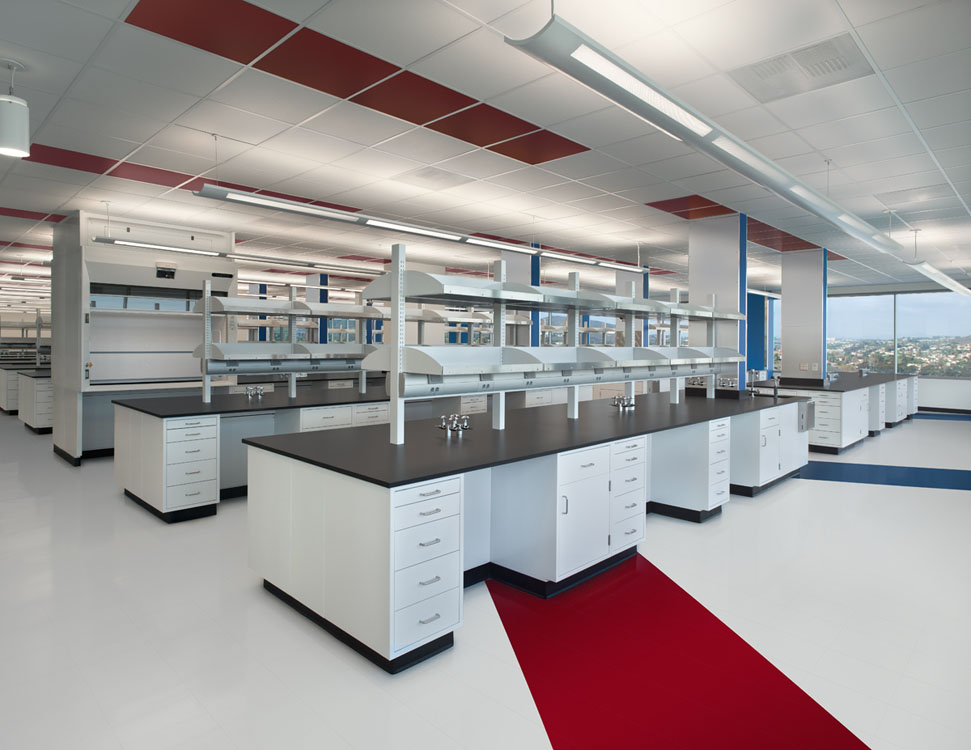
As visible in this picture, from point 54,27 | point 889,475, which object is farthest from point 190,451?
point 889,475

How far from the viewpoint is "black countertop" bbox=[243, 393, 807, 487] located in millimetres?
2584

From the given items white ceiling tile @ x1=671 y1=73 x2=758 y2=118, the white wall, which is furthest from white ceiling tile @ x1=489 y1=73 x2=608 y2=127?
the white wall

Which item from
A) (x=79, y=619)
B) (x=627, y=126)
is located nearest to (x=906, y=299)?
(x=627, y=126)

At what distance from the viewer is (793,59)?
11.1ft

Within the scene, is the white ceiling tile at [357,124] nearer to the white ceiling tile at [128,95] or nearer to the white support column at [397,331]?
the white ceiling tile at [128,95]

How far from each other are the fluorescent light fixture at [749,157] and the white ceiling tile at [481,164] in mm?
2410

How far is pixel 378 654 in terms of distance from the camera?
2.42 metres

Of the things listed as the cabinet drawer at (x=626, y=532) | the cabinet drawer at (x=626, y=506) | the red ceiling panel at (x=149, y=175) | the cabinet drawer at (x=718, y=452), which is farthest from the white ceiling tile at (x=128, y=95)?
the cabinet drawer at (x=718, y=452)

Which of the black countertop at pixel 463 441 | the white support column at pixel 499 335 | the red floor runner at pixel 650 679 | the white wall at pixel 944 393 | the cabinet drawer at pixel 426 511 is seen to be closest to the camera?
the red floor runner at pixel 650 679

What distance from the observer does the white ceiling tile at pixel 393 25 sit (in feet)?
9.58

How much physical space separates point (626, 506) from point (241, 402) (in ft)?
12.0

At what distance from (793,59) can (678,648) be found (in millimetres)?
3478

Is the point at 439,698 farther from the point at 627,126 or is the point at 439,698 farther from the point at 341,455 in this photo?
the point at 627,126

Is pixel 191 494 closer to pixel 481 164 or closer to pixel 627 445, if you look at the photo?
pixel 627 445
